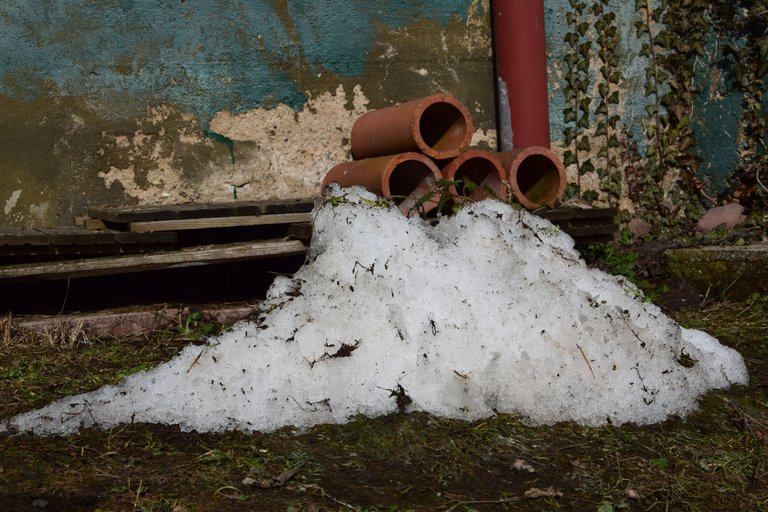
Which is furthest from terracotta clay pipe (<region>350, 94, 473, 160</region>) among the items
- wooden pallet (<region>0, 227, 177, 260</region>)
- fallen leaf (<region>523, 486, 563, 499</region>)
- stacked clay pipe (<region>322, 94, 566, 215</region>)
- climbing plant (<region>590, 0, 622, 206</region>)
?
fallen leaf (<region>523, 486, 563, 499</region>)

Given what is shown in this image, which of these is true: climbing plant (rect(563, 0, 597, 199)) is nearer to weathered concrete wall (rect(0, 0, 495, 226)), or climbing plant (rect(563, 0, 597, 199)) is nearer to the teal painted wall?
weathered concrete wall (rect(0, 0, 495, 226))

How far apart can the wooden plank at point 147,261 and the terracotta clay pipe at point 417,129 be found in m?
0.82

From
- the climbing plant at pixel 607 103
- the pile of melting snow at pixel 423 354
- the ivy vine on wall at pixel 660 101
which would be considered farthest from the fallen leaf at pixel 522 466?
the climbing plant at pixel 607 103

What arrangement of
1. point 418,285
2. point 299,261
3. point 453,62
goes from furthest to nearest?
point 453,62, point 299,261, point 418,285

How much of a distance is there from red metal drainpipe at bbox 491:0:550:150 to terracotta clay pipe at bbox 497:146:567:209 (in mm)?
421

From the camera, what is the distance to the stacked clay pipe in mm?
4109

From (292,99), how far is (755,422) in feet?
10.5

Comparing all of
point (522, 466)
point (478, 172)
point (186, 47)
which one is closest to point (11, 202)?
point (186, 47)

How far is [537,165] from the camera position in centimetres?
464

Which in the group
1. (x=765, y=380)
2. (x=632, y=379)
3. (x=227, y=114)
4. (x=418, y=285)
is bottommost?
(x=765, y=380)

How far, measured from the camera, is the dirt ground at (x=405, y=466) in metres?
2.03

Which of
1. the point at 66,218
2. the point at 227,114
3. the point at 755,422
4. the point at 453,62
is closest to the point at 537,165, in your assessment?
the point at 453,62

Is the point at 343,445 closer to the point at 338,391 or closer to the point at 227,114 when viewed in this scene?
the point at 338,391

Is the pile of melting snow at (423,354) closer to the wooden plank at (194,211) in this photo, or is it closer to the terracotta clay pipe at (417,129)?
the wooden plank at (194,211)
